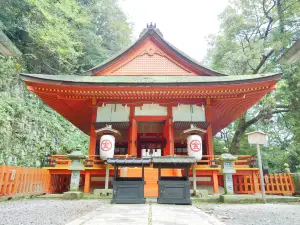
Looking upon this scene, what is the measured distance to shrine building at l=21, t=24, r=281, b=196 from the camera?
29.0 ft

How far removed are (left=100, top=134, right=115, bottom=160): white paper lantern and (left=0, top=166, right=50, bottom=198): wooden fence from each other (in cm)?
239

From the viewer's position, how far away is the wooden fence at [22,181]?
6.28m

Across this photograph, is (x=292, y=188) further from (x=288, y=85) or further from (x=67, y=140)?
(x=67, y=140)

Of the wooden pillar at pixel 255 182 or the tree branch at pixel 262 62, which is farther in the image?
the tree branch at pixel 262 62

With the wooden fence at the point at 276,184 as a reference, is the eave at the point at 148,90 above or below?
above

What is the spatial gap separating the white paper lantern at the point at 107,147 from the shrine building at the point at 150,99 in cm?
6

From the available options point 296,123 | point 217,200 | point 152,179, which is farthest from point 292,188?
point 296,123

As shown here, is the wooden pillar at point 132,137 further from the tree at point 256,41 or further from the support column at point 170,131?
the tree at point 256,41

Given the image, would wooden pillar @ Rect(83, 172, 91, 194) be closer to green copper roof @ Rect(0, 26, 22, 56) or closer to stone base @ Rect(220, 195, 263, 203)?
stone base @ Rect(220, 195, 263, 203)

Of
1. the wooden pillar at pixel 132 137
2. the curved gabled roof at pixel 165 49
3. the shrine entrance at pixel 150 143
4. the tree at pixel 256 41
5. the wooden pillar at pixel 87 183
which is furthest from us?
the tree at pixel 256 41

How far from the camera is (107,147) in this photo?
8555mm

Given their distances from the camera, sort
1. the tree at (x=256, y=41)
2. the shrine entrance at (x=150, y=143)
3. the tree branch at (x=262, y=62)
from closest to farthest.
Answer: the shrine entrance at (x=150, y=143), the tree at (x=256, y=41), the tree branch at (x=262, y=62)

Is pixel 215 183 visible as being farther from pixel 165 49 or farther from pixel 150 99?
pixel 165 49

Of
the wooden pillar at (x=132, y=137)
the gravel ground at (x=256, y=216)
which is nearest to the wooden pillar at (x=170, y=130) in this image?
the wooden pillar at (x=132, y=137)
